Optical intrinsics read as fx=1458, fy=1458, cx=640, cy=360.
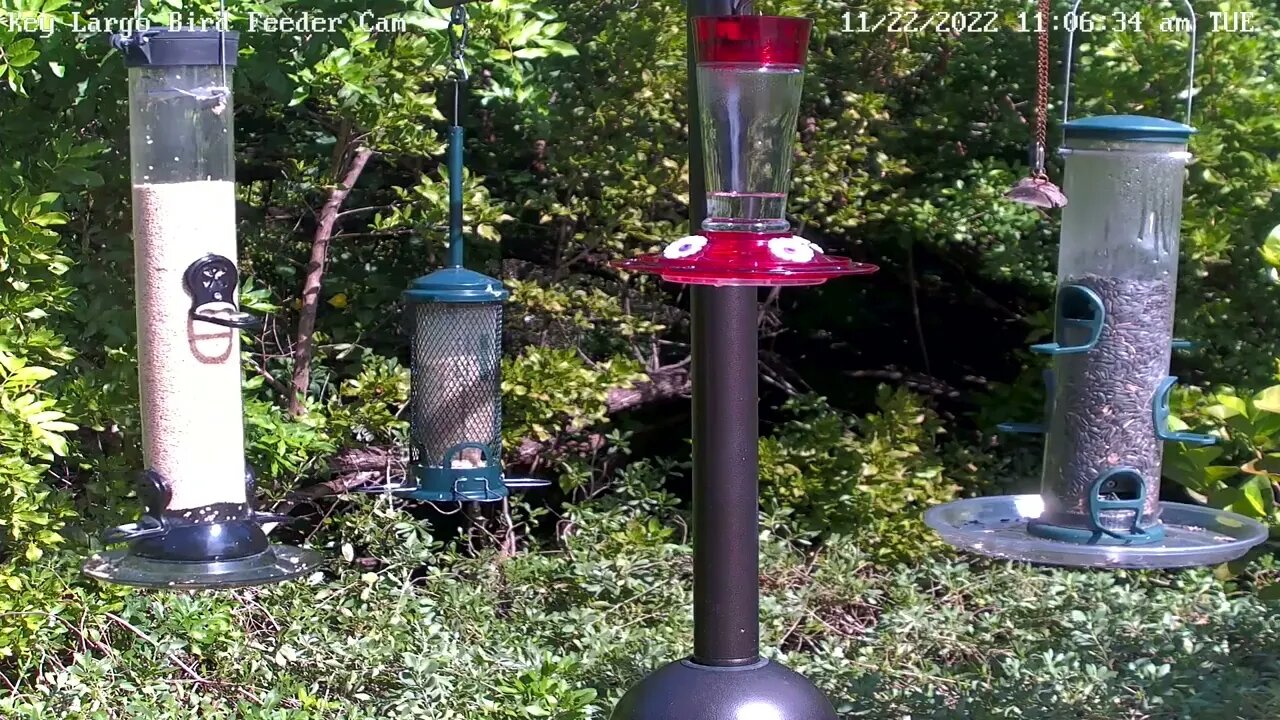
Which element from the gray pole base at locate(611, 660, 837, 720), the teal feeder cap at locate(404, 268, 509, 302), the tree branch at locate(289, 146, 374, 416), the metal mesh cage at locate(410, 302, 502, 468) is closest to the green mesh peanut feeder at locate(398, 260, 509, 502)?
the metal mesh cage at locate(410, 302, 502, 468)

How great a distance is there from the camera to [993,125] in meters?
5.37

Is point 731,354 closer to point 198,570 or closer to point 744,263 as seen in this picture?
point 744,263

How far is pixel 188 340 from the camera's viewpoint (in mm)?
2918

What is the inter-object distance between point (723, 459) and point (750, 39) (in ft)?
1.60

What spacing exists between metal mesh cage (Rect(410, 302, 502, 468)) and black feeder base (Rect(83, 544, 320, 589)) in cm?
74

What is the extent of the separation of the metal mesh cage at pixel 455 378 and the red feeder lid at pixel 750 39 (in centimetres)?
201

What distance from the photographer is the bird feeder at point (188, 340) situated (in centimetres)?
280

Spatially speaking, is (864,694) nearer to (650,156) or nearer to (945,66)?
(650,156)

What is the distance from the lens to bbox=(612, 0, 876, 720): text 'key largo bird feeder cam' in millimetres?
1671

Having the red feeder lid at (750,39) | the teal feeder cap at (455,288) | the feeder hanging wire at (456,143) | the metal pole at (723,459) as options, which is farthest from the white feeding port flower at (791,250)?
the teal feeder cap at (455,288)

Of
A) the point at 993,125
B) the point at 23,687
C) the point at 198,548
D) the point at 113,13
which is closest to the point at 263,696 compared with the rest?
the point at 23,687

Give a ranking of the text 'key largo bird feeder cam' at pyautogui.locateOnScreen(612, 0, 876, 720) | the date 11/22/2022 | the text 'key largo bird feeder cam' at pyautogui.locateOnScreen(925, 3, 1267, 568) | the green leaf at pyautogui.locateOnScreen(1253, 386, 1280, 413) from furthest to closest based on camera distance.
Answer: the date 11/22/2022 < the green leaf at pyautogui.locateOnScreen(1253, 386, 1280, 413) < the text 'key largo bird feeder cam' at pyautogui.locateOnScreen(925, 3, 1267, 568) < the text 'key largo bird feeder cam' at pyautogui.locateOnScreen(612, 0, 876, 720)

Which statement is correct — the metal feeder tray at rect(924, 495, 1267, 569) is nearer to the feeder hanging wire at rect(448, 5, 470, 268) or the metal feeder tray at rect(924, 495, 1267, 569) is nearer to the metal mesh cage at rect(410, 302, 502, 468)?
the feeder hanging wire at rect(448, 5, 470, 268)

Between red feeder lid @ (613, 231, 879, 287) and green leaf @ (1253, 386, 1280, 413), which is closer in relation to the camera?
red feeder lid @ (613, 231, 879, 287)
